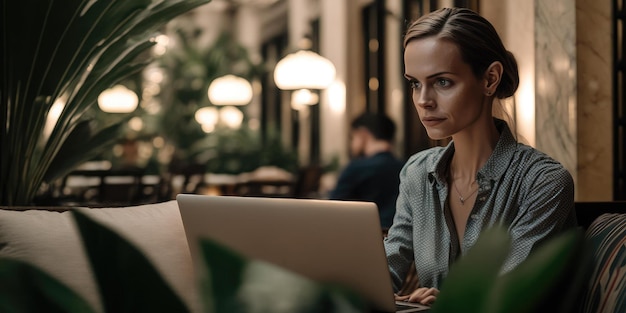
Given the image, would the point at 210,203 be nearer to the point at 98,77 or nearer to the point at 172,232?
the point at 172,232

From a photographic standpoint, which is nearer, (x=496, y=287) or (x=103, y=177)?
(x=496, y=287)

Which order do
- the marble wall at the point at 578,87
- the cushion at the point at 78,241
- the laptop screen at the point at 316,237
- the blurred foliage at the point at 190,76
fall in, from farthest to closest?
the blurred foliage at the point at 190,76 → the marble wall at the point at 578,87 → the cushion at the point at 78,241 → the laptop screen at the point at 316,237

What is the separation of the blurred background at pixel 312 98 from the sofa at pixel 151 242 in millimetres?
385

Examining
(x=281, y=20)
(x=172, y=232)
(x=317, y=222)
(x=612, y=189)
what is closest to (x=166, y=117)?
(x=281, y=20)

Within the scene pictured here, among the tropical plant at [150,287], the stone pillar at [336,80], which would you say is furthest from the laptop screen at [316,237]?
the stone pillar at [336,80]

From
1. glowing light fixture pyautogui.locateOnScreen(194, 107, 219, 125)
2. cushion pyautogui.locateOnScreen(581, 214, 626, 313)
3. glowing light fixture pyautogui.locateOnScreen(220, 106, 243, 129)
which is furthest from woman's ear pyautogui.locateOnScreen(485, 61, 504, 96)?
glowing light fixture pyautogui.locateOnScreen(194, 107, 219, 125)

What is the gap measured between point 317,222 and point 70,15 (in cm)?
163

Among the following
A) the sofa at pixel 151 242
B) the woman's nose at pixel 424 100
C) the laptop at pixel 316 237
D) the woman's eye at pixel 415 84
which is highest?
the woman's eye at pixel 415 84

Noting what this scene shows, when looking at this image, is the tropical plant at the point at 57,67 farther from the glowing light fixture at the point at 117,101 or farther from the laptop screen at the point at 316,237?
the glowing light fixture at the point at 117,101

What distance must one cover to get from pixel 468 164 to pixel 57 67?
144cm

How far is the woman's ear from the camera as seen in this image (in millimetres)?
1897

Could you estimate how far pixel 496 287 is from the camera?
43cm

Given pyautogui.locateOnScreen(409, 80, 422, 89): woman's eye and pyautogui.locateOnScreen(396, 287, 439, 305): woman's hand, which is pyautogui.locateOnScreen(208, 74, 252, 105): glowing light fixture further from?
pyautogui.locateOnScreen(396, 287, 439, 305): woman's hand

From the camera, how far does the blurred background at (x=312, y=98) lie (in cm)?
364
